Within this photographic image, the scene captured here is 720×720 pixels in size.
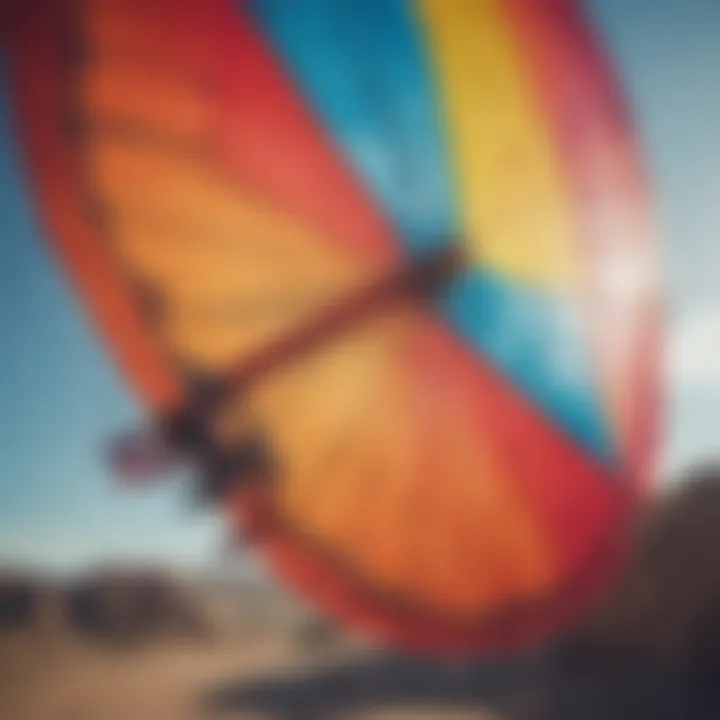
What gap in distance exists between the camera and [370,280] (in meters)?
1.24

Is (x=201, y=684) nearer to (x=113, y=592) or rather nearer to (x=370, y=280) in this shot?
(x=113, y=592)

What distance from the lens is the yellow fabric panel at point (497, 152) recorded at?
4.12 feet

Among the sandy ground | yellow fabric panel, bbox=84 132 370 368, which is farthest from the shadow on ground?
yellow fabric panel, bbox=84 132 370 368

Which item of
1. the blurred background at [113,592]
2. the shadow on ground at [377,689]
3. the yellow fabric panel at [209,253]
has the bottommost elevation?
the shadow on ground at [377,689]

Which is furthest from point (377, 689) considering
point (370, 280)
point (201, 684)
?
point (370, 280)

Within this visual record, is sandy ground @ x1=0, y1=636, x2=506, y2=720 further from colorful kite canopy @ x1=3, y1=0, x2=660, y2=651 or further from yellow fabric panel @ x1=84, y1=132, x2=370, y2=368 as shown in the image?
yellow fabric panel @ x1=84, y1=132, x2=370, y2=368

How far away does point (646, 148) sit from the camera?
127 cm

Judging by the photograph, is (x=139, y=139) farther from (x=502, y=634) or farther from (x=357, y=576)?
(x=502, y=634)

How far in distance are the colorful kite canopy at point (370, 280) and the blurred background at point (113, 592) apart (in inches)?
1.0

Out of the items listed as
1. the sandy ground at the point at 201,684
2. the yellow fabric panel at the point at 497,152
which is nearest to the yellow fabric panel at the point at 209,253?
the yellow fabric panel at the point at 497,152

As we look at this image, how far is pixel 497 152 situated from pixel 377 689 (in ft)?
1.54

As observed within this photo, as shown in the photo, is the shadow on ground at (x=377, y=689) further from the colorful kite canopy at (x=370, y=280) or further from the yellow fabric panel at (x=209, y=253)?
the yellow fabric panel at (x=209, y=253)

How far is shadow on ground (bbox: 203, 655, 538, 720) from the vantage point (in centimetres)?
118

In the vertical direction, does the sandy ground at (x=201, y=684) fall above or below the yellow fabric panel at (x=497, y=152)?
below
